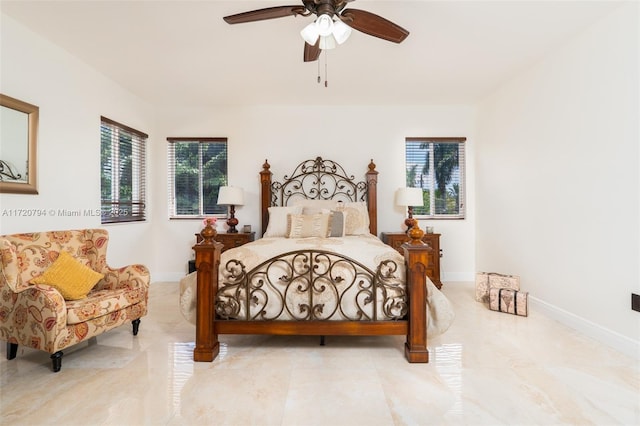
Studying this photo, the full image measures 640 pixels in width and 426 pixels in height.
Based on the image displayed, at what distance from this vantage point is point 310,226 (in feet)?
11.8

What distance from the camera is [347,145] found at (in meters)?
4.69

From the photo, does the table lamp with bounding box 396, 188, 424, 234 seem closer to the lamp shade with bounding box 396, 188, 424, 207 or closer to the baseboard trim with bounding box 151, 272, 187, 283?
the lamp shade with bounding box 396, 188, 424, 207

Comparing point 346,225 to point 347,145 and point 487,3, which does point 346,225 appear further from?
point 487,3

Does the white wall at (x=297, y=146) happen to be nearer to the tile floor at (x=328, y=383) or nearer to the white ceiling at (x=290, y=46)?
the white ceiling at (x=290, y=46)

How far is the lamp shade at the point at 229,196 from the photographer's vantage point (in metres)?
4.29

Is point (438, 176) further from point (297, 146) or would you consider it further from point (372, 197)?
point (297, 146)

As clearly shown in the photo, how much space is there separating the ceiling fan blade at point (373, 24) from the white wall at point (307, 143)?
101 inches

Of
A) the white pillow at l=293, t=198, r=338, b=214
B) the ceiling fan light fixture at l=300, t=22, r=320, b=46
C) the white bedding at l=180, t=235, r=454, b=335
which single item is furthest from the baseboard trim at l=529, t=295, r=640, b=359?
the ceiling fan light fixture at l=300, t=22, r=320, b=46

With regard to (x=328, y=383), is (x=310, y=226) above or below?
above

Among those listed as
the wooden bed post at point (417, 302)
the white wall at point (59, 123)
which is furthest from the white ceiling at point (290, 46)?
the wooden bed post at point (417, 302)

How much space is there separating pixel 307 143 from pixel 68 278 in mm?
3279

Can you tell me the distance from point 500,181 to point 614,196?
1.62 m

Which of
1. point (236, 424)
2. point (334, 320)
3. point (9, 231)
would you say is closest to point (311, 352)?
point (334, 320)

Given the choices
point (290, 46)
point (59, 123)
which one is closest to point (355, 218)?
point (290, 46)
